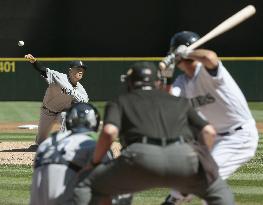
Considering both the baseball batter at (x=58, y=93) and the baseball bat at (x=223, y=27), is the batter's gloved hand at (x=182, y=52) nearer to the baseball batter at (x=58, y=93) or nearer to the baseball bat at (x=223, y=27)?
the baseball bat at (x=223, y=27)

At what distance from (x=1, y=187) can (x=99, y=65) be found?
14.8 m

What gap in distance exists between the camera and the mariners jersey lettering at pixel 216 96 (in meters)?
6.60

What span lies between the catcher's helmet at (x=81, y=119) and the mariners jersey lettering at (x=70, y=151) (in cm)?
10

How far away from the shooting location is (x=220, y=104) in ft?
22.1

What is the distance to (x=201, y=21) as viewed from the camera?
27672mm

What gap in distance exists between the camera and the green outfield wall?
24594mm

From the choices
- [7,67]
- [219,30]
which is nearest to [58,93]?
[219,30]

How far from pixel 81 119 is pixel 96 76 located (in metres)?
18.7

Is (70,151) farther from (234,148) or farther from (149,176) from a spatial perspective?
(234,148)

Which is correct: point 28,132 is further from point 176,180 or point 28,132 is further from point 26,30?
point 176,180

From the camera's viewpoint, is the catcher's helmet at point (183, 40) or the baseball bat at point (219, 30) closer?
the baseball bat at point (219, 30)

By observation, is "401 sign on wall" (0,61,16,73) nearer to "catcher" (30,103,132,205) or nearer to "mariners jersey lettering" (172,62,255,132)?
"mariners jersey lettering" (172,62,255,132)

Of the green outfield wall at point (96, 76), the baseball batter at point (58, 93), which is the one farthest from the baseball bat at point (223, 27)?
the green outfield wall at point (96, 76)

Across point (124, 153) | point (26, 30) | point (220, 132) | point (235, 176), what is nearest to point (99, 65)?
point (26, 30)
